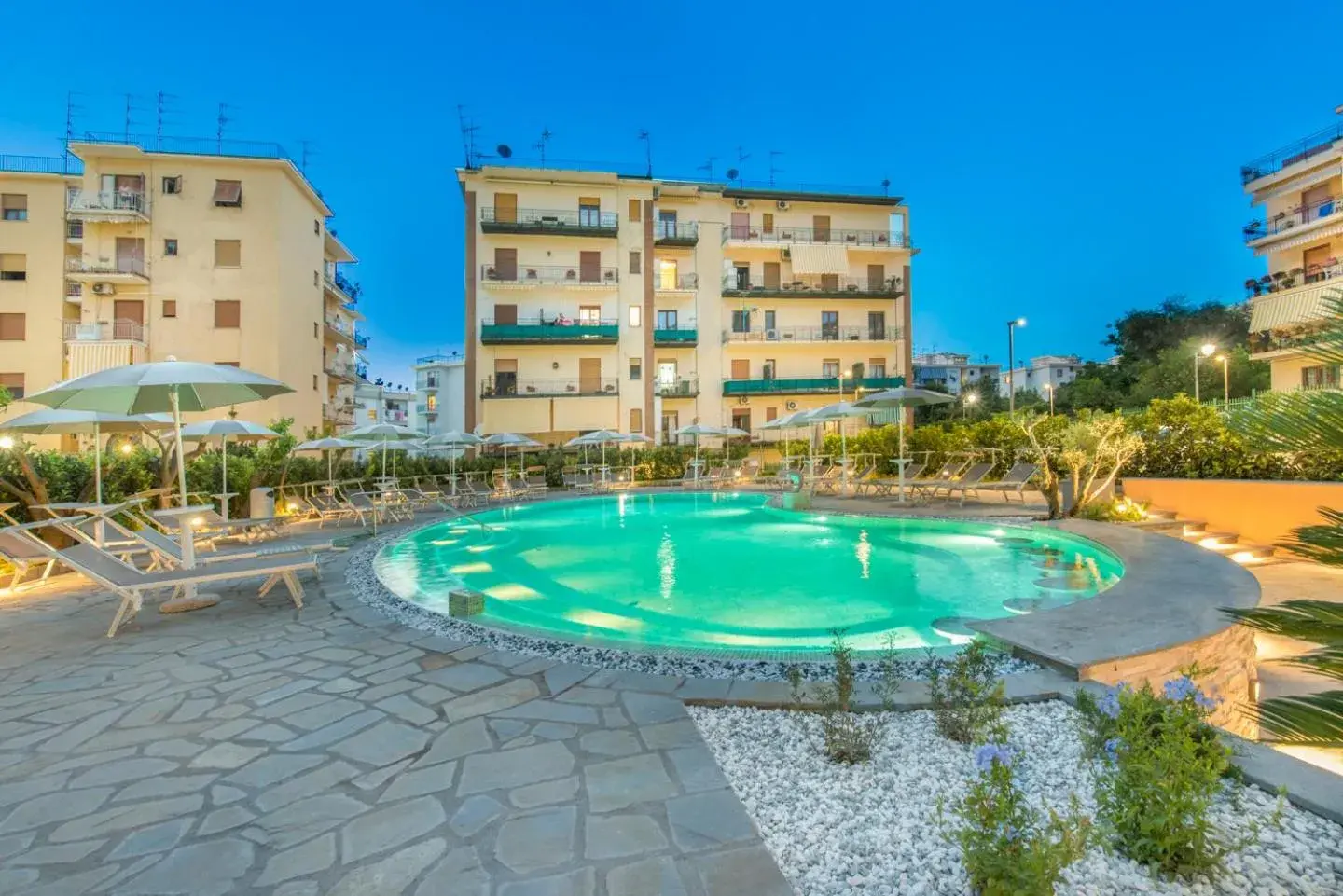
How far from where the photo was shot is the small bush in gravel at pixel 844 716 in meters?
2.65

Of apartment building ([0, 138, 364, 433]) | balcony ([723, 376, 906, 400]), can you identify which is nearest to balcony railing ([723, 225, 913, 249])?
balcony ([723, 376, 906, 400])

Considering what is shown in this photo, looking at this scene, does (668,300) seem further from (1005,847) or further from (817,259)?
(1005,847)

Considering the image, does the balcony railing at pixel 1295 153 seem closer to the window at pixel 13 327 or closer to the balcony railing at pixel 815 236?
the balcony railing at pixel 815 236

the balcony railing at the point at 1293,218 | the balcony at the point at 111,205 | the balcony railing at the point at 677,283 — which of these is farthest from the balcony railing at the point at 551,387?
the balcony railing at the point at 1293,218

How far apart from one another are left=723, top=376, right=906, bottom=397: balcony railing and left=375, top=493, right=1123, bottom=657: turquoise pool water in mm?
16556

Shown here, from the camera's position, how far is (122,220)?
21.7 meters

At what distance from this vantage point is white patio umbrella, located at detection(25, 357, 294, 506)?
16.7 feet

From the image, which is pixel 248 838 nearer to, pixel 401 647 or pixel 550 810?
pixel 550 810

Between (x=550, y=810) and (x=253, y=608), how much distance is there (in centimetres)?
447

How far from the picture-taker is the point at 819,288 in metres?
29.5

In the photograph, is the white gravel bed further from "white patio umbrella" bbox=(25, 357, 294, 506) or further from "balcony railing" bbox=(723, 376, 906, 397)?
"balcony railing" bbox=(723, 376, 906, 397)

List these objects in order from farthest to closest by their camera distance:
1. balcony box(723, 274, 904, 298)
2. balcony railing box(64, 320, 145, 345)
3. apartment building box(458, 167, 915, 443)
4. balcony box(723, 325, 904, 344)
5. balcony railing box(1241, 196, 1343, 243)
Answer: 1. balcony box(723, 325, 904, 344)
2. balcony box(723, 274, 904, 298)
3. apartment building box(458, 167, 915, 443)
4. balcony railing box(1241, 196, 1343, 243)
5. balcony railing box(64, 320, 145, 345)

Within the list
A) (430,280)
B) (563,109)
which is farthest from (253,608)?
(430,280)

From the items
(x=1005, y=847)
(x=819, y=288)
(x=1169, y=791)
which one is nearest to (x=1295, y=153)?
(x=819, y=288)
